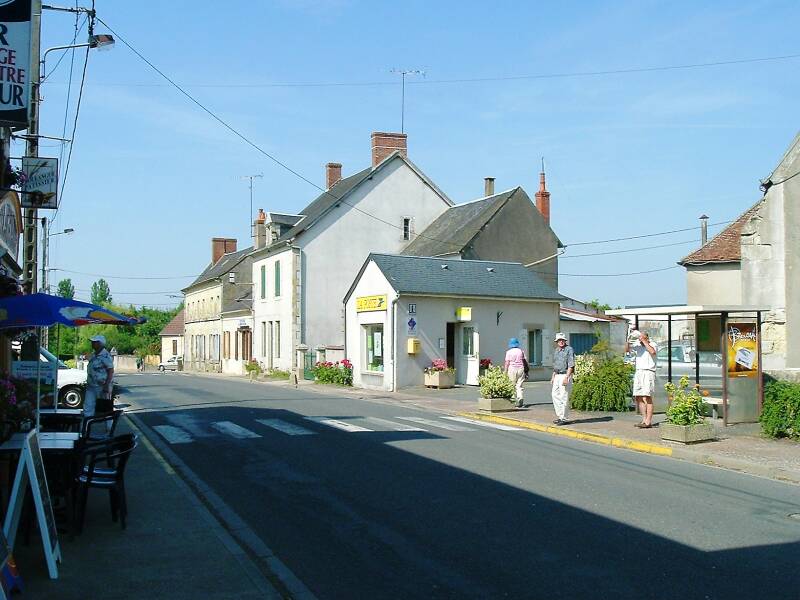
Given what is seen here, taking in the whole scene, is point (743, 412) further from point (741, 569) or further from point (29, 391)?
point (29, 391)

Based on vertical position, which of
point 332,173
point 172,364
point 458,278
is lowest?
point 172,364

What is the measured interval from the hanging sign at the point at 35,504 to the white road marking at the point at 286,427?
28.5 feet

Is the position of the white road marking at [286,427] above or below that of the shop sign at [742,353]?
below

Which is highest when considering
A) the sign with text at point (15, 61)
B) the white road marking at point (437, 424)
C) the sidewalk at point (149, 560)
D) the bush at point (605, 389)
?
the sign with text at point (15, 61)

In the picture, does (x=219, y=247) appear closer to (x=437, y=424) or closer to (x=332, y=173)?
(x=332, y=173)

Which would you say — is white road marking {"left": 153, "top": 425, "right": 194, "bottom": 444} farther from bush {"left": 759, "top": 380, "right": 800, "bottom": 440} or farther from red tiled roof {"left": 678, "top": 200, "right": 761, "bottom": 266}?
red tiled roof {"left": 678, "top": 200, "right": 761, "bottom": 266}

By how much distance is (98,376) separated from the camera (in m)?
12.7

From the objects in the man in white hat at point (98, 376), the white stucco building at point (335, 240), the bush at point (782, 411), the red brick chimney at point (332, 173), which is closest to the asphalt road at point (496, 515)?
the man in white hat at point (98, 376)

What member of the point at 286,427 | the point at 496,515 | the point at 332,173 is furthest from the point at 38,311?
the point at 332,173

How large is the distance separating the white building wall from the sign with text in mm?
32086

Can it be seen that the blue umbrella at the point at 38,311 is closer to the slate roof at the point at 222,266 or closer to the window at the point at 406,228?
the window at the point at 406,228

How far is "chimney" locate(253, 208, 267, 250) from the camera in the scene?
52.0 meters

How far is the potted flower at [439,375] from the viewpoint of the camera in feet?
90.5

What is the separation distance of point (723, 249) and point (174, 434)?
85.4 ft
